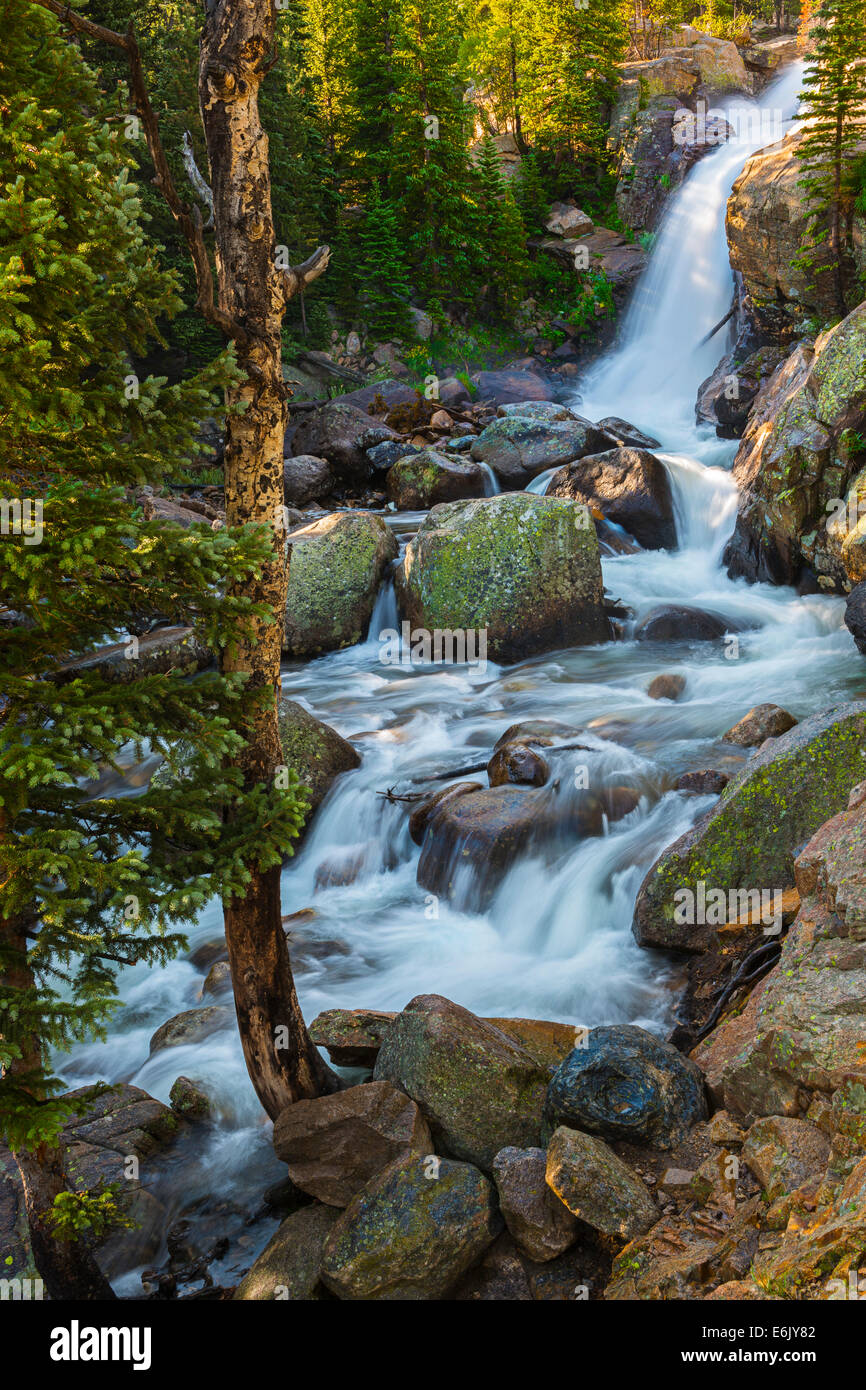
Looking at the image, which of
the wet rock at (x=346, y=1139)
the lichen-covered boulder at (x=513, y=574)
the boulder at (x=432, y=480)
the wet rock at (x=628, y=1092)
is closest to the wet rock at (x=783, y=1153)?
the wet rock at (x=628, y=1092)

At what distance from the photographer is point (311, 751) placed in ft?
34.1

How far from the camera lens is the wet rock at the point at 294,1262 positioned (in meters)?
4.88

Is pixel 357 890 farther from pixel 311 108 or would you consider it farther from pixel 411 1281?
pixel 311 108

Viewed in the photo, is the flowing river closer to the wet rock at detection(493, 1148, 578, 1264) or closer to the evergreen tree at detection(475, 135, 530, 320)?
the wet rock at detection(493, 1148, 578, 1264)

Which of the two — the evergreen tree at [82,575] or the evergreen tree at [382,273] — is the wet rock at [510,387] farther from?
the evergreen tree at [82,575]

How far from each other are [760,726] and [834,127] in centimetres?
1312

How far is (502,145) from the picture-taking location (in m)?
36.2

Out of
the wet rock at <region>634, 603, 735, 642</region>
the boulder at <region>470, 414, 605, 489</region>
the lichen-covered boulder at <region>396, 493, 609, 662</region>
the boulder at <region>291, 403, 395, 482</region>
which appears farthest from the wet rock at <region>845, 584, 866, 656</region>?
the boulder at <region>291, 403, 395, 482</region>

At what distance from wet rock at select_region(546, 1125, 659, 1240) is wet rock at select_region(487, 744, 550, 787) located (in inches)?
190

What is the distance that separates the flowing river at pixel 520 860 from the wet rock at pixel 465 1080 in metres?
1.30

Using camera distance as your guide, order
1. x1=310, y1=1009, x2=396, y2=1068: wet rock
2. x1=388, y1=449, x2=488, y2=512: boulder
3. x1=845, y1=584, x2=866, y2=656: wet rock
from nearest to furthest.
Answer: x1=310, y1=1009, x2=396, y2=1068: wet rock < x1=845, y1=584, x2=866, y2=656: wet rock < x1=388, y1=449, x2=488, y2=512: boulder

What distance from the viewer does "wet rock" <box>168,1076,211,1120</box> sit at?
256 inches
